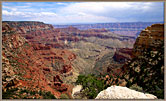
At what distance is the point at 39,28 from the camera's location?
8431 centimetres

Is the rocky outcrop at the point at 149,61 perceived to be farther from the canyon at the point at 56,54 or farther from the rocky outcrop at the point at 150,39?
the canyon at the point at 56,54

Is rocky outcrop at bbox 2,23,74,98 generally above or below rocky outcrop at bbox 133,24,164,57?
below

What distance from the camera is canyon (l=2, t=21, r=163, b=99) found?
56.3ft

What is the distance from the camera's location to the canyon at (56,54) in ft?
56.3

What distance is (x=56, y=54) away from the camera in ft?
161

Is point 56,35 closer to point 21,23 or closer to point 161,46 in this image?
point 21,23

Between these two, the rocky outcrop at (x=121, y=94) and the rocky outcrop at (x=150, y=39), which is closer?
the rocky outcrop at (x=121, y=94)

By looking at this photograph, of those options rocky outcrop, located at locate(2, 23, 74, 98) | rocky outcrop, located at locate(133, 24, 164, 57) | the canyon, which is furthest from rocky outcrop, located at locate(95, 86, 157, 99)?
rocky outcrop, located at locate(133, 24, 164, 57)

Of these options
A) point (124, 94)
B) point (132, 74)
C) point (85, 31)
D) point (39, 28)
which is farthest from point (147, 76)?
point (85, 31)

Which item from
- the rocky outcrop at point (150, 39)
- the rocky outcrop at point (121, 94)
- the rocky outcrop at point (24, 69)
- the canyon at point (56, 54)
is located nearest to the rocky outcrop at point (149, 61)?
the rocky outcrop at point (150, 39)

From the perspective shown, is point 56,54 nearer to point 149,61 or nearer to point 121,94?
point 149,61

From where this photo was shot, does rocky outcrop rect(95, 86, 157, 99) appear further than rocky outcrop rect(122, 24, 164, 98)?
No

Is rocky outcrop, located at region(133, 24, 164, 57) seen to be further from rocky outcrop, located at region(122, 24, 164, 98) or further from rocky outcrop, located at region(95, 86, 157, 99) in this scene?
rocky outcrop, located at region(95, 86, 157, 99)

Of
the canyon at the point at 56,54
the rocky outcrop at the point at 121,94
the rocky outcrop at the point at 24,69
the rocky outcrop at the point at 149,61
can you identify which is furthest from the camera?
the canyon at the point at 56,54
